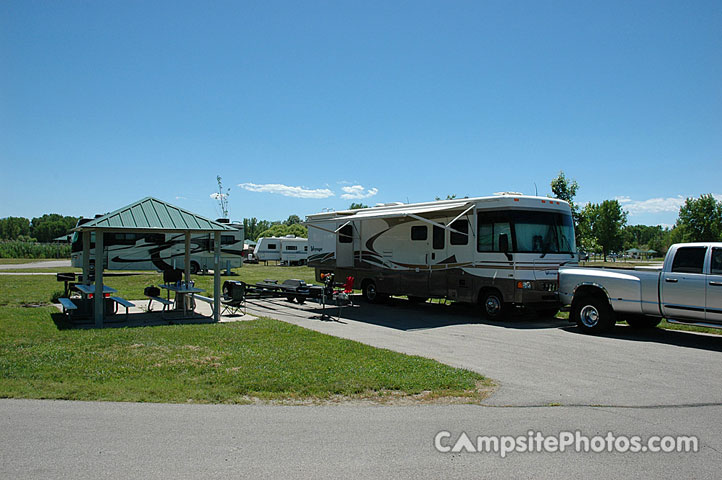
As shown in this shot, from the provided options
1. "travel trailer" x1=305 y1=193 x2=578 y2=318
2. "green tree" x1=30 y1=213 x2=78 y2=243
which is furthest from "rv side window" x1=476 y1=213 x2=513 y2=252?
"green tree" x1=30 y1=213 x2=78 y2=243

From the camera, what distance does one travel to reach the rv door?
1808cm

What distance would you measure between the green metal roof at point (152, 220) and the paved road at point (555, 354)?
321cm

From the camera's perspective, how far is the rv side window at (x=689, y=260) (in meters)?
9.83

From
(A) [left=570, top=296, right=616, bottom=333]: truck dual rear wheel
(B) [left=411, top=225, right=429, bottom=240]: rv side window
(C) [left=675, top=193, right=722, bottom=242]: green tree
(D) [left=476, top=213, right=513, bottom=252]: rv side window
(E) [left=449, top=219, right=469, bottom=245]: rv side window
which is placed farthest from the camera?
(C) [left=675, top=193, right=722, bottom=242]: green tree

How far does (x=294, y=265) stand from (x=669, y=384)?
42120mm

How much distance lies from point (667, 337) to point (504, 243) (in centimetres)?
402

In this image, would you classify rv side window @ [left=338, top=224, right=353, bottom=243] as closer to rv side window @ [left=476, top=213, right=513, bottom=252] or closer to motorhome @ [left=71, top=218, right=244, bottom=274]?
rv side window @ [left=476, top=213, right=513, bottom=252]

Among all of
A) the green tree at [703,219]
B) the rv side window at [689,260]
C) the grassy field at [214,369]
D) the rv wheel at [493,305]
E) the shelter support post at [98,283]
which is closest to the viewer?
the grassy field at [214,369]

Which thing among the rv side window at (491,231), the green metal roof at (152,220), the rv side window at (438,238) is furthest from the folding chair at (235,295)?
the rv side window at (491,231)

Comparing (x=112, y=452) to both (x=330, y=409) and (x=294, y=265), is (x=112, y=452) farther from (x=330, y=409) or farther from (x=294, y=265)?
(x=294, y=265)

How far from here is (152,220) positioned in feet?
40.2

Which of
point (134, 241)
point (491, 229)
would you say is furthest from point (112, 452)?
point (134, 241)

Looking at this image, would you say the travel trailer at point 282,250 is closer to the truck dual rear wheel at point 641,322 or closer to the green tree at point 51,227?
the truck dual rear wheel at point 641,322

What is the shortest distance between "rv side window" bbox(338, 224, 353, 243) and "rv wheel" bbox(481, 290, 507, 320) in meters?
5.82
